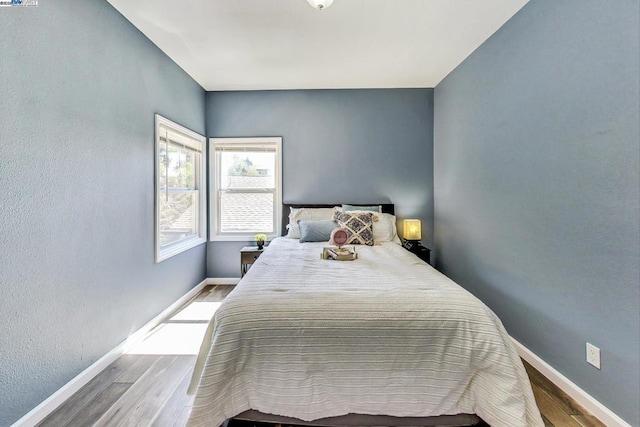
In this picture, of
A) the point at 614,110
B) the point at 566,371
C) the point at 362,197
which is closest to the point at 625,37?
the point at 614,110

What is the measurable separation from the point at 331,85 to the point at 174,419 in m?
3.65

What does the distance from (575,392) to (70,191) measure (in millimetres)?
3373

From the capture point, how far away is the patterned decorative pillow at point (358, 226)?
3.07 metres

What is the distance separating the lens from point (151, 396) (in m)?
1.72

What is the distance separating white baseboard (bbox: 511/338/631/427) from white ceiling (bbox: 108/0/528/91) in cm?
261

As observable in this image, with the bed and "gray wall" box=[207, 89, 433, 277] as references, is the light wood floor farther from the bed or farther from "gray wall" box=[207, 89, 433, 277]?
"gray wall" box=[207, 89, 433, 277]

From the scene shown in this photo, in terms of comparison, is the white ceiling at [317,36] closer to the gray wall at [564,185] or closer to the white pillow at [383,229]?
the gray wall at [564,185]

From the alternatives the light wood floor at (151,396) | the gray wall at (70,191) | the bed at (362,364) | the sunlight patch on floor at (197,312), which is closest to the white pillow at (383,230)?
the light wood floor at (151,396)

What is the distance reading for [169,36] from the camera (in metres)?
2.51

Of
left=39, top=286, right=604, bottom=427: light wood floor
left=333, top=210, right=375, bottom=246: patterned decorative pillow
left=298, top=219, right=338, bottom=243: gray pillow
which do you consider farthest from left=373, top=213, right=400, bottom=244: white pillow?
left=39, top=286, right=604, bottom=427: light wood floor

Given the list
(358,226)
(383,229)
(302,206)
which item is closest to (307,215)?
(302,206)

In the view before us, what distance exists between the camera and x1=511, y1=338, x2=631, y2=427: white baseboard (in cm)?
149

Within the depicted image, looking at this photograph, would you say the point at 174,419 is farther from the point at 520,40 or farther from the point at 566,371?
the point at 520,40

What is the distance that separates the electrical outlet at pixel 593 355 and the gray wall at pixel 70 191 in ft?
10.3
